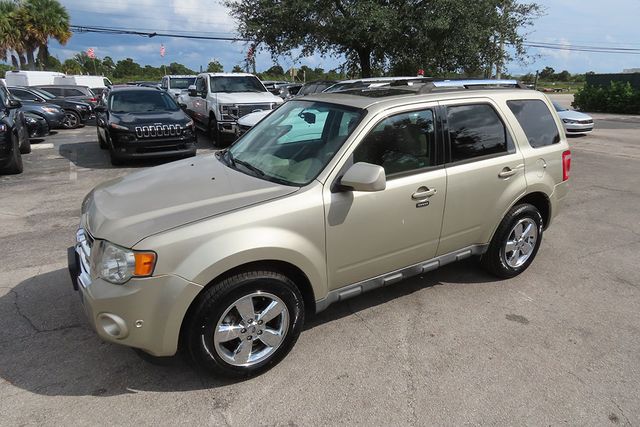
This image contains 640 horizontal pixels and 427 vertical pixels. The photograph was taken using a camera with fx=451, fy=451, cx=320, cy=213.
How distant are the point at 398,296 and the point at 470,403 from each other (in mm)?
1366

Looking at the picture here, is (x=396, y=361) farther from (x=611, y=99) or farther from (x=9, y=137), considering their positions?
(x=611, y=99)

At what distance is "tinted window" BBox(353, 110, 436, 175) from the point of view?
3.21 metres

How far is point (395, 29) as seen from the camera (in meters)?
15.3

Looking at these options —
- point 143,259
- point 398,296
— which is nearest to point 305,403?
point 143,259

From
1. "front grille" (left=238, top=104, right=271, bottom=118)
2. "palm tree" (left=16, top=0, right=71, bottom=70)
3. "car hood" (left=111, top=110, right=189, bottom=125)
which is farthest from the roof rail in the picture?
"palm tree" (left=16, top=0, right=71, bottom=70)

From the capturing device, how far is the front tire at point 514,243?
407 cm

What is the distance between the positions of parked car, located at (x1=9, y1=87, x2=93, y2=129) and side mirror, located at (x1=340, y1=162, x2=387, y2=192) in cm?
1695

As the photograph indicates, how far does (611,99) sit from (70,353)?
32.3m

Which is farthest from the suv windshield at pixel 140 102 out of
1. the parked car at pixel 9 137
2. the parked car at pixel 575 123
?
the parked car at pixel 575 123

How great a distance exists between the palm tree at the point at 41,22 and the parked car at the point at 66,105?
2372 centimetres

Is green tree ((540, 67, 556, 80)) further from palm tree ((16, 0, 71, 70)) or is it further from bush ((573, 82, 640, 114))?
palm tree ((16, 0, 71, 70))

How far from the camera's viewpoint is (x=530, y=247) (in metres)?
4.39

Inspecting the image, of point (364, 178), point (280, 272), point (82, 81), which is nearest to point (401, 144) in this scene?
point (364, 178)

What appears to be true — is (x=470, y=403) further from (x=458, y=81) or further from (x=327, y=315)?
(x=458, y=81)
